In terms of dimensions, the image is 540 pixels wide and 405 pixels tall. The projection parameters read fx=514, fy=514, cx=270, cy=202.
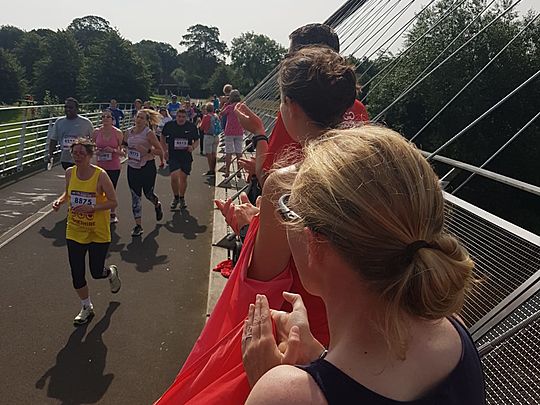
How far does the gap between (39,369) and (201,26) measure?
127 metres

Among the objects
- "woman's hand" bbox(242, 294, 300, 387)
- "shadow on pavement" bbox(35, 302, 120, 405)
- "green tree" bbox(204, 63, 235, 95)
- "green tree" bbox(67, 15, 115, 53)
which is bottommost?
"green tree" bbox(204, 63, 235, 95)

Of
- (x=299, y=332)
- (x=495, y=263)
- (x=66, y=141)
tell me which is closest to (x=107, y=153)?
(x=66, y=141)

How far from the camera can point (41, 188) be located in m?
10.4

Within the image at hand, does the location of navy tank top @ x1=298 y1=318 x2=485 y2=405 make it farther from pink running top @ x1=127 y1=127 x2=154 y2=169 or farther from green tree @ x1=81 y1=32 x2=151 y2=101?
green tree @ x1=81 y1=32 x2=151 y2=101

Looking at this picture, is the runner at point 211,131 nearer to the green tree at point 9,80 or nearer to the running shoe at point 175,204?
the running shoe at point 175,204

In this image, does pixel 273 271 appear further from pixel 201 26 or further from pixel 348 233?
pixel 201 26

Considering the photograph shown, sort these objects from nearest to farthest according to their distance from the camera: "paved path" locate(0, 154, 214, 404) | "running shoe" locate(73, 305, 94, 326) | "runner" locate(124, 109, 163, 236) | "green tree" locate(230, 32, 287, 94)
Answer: "paved path" locate(0, 154, 214, 404) < "running shoe" locate(73, 305, 94, 326) < "runner" locate(124, 109, 163, 236) < "green tree" locate(230, 32, 287, 94)

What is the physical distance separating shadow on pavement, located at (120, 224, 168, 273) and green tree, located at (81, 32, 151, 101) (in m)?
39.1

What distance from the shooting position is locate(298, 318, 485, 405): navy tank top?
0.90m

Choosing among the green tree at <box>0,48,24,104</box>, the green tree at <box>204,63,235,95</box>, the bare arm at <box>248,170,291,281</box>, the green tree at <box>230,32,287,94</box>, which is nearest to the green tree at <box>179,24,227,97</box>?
the green tree at <box>230,32,287,94</box>

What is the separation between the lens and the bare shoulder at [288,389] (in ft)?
2.92

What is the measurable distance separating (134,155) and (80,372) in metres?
4.37

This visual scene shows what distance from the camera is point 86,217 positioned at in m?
4.67

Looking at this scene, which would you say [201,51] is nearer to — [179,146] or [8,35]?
[8,35]
